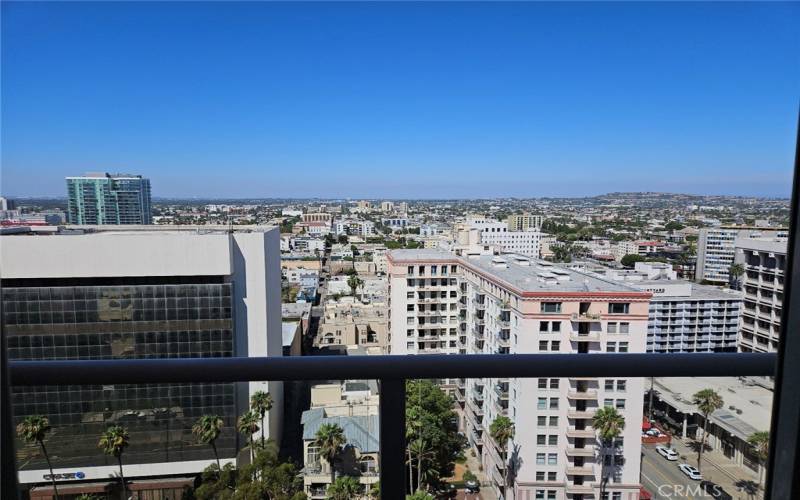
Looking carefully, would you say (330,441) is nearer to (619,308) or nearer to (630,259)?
(619,308)

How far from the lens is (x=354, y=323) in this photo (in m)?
6.70

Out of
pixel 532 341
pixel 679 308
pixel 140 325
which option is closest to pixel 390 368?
pixel 532 341

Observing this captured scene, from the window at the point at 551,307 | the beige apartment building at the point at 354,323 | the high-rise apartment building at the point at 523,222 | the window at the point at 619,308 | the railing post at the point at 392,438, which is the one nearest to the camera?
the railing post at the point at 392,438

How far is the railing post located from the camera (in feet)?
2.74

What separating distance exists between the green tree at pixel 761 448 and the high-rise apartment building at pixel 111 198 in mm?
3961

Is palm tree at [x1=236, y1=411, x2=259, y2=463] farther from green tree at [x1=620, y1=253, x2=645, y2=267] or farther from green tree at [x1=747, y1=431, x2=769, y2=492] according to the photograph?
green tree at [x1=620, y1=253, x2=645, y2=267]

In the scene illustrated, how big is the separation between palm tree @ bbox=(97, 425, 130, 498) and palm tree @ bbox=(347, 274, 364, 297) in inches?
254

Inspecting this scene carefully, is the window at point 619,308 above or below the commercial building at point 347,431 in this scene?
below

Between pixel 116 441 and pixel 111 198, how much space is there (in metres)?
3.50

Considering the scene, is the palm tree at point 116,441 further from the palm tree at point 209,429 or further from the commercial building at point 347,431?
the commercial building at point 347,431

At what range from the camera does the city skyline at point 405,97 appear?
142cm

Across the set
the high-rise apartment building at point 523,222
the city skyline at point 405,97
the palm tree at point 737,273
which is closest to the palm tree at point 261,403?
the city skyline at point 405,97

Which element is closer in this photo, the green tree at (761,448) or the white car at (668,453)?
the green tree at (761,448)

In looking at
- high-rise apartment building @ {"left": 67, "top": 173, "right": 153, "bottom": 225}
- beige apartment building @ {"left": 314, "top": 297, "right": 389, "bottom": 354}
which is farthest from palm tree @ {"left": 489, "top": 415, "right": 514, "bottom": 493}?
beige apartment building @ {"left": 314, "top": 297, "right": 389, "bottom": 354}
